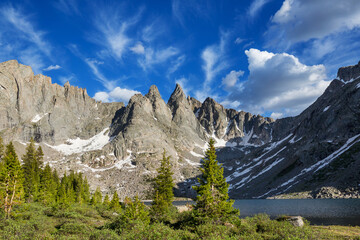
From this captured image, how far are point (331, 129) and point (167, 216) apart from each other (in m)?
199

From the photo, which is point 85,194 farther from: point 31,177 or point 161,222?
point 161,222

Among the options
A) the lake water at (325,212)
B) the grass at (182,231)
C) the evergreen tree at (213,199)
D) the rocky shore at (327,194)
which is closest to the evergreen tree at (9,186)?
the grass at (182,231)

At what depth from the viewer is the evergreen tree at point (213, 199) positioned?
3155 cm

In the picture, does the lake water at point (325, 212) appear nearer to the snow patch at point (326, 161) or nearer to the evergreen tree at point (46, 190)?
the evergreen tree at point (46, 190)

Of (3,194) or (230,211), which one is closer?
(230,211)

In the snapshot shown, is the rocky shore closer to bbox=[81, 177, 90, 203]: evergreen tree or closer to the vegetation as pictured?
the vegetation

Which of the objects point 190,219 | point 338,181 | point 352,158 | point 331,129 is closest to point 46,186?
point 190,219

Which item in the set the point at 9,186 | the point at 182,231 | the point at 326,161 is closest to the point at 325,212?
the point at 182,231

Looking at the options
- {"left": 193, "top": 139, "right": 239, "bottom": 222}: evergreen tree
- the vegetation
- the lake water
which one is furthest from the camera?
the lake water

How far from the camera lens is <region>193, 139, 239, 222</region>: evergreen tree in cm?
3155

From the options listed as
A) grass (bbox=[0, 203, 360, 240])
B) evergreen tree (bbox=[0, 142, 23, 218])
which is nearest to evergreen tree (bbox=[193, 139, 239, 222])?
grass (bbox=[0, 203, 360, 240])

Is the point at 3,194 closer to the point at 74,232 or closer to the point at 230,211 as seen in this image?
the point at 74,232

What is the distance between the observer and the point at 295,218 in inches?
1045

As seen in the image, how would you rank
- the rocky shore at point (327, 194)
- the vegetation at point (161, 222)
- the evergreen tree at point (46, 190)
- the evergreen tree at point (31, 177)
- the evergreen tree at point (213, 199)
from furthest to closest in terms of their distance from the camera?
the rocky shore at point (327, 194)
the evergreen tree at point (31, 177)
the evergreen tree at point (46, 190)
the evergreen tree at point (213, 199)
the vegetation at point (161, 222)
